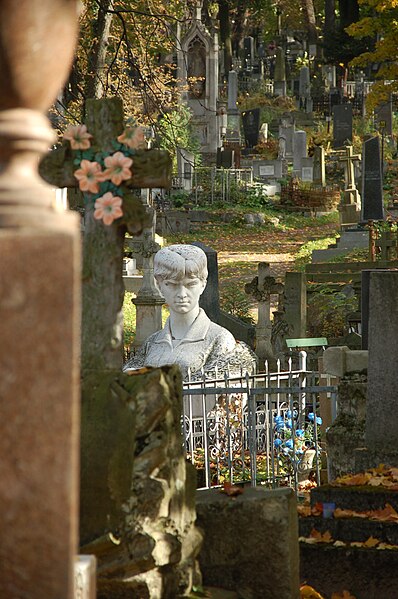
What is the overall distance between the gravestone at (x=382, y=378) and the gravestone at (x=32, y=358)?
5109mm

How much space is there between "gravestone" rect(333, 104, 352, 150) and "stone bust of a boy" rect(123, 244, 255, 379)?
1222 inches

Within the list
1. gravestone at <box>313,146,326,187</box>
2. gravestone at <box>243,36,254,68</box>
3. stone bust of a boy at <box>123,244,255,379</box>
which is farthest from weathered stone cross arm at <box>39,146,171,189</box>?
gravestone at <box>243,36,254,68</box>

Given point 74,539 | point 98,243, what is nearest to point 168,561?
point 98,243

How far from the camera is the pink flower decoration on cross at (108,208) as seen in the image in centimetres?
495

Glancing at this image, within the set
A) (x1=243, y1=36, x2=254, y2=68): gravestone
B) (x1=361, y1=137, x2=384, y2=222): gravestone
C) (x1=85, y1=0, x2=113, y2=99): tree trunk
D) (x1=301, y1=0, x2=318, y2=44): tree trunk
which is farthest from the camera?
(x1=301, y1=0, x2=318, y2=44): tree trunk

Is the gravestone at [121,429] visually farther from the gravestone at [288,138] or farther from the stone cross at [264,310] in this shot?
the gravestone at [288,138]

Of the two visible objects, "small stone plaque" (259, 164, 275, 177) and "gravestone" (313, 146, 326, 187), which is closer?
"gravestone" (313, 146, 326, 187)

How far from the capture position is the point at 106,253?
500 cm

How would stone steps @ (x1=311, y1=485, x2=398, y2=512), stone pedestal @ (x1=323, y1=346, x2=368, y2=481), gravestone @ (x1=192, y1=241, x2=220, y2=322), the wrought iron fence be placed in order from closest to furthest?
stone steps @ (x1=311, y1=485, x2=398, y2=512) < stone pedestal @ (x1=323, y1=346, x2=368, y2=481) < the wrought iron fence < gravestone @ (x1=192, y1=241, x2=220, y2=322)

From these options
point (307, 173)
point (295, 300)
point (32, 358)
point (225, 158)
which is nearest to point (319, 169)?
point (307, 173)

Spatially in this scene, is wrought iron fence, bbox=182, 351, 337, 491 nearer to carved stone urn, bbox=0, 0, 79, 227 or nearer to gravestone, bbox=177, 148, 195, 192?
carved stone urn, bbox=0, 0, 79, 227

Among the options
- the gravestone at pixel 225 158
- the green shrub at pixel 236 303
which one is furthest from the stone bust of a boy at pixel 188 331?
the gravestone at pixel 225 158

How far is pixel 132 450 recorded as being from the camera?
183 inches

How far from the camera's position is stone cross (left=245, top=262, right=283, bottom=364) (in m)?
14.7
